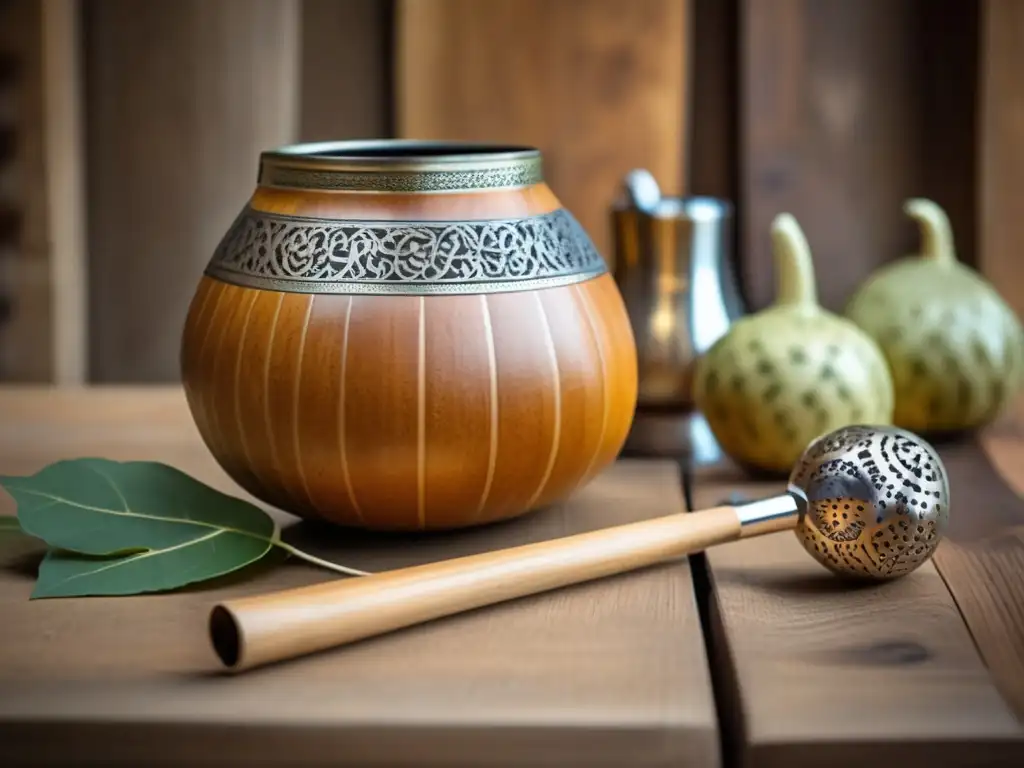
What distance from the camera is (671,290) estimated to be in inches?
40.3

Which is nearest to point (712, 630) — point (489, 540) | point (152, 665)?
point (489, 540)

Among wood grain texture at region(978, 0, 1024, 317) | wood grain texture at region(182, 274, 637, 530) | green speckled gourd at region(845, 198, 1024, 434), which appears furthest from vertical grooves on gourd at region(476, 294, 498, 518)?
wood grain texture at region(978, 0, 1024, 317)

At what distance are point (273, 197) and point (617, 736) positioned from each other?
0.36 metres

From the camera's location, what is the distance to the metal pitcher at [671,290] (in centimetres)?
102

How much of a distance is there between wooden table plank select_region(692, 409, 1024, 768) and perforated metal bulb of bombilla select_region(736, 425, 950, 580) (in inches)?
0.9

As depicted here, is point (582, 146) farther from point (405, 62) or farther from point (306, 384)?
point (306, 384)

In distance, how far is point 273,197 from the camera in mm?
732

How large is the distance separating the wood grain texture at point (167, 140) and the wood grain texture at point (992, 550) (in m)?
0.70

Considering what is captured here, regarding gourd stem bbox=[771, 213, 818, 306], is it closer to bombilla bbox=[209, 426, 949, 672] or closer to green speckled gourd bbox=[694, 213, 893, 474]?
green speckled gourd bbox=[694, 213, 893, 474]

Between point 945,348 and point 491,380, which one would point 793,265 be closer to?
point 945,348

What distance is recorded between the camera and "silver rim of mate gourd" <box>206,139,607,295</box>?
0.69 metres

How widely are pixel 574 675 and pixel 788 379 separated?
1.18 ft

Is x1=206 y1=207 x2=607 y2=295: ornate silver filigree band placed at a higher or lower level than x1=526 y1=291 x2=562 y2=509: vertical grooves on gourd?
higher

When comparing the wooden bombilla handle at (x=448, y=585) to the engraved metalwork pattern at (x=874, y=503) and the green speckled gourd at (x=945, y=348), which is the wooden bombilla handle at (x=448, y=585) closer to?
the engraved metalwork pattern at (x=874, y=503)
